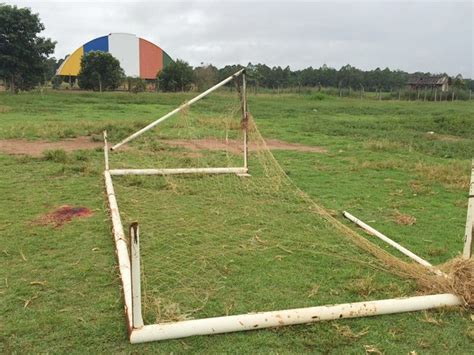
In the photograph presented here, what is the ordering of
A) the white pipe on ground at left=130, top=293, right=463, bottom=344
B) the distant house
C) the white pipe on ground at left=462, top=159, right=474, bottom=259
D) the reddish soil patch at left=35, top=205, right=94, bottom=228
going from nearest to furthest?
the white pipe on ground at left=130, top=293, right=463, bottom=344 < the white pipe on ground at left=462, top=159, right=474, bottom=259 < the reddish soil patch at left=35, top=205, right=94, bottom=228 < the distant house

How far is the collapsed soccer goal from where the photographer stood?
3020mm

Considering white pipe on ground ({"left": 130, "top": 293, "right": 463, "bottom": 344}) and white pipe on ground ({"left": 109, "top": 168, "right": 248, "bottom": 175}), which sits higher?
white pipe on ground ({"left": 109, "top": 168, "right": 248, "bottom": 175})

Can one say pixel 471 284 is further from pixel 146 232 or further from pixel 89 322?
pixel 146 232

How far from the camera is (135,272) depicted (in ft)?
8.66

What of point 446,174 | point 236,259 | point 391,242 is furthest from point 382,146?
point 236,259

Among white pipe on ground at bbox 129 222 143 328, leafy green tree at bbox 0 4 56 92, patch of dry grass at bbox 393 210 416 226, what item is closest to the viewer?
white pipe on ground at bbox 129 222 143 328

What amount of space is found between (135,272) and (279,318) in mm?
952

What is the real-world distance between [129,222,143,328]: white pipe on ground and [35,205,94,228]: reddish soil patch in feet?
8.22

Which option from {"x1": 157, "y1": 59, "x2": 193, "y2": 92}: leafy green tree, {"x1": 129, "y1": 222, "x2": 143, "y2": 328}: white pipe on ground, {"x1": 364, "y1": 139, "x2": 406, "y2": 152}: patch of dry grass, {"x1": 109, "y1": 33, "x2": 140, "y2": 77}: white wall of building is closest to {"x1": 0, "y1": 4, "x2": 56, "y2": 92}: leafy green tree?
{"x1": 157, "y1": 59, "x2": 193, "y2": 92}: leafy green tree

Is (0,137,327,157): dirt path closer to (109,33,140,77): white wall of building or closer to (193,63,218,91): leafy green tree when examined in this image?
(193,63,218,91): leafy green tree

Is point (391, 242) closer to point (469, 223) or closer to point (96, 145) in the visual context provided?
point (469, 223)

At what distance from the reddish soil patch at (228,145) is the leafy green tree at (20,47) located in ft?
64.3

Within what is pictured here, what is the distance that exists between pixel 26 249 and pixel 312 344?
2.73 meters

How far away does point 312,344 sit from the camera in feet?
9.46
